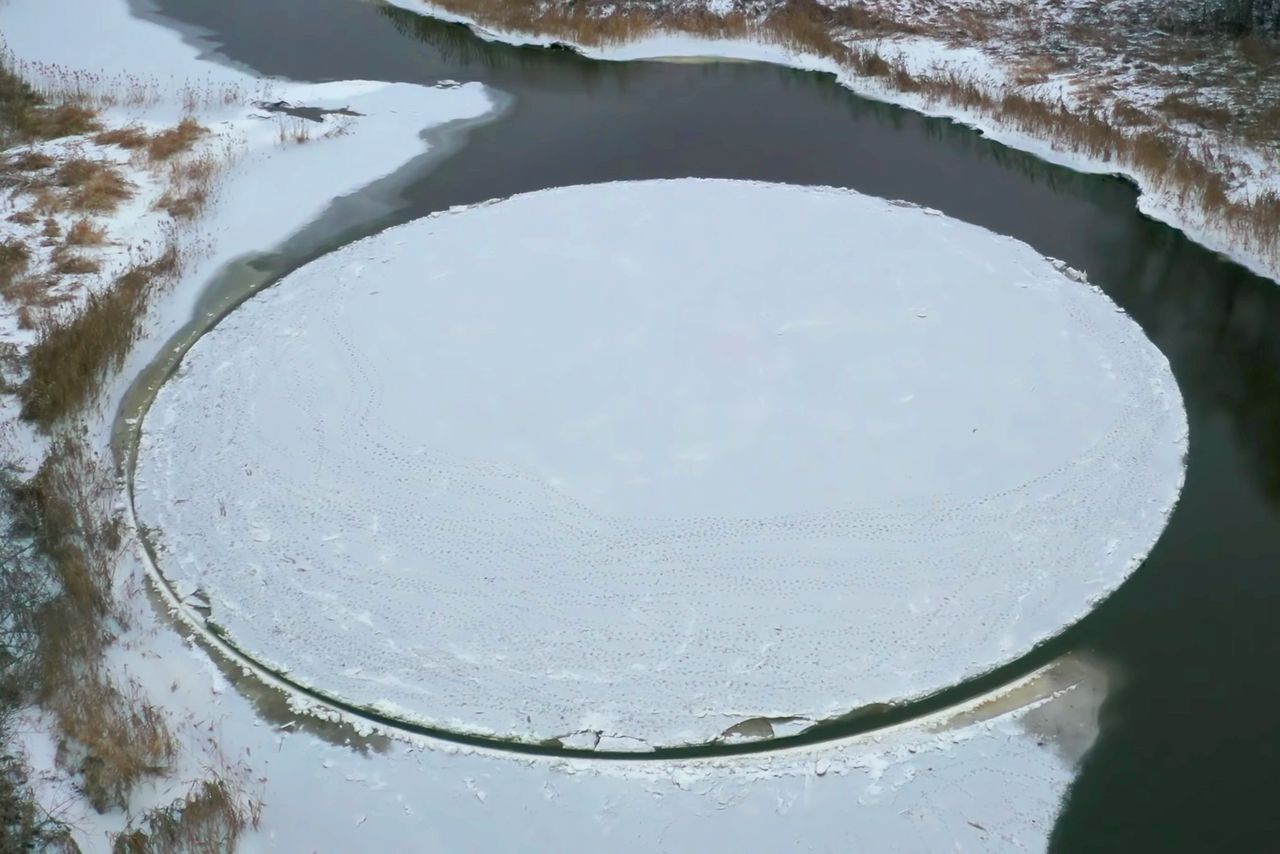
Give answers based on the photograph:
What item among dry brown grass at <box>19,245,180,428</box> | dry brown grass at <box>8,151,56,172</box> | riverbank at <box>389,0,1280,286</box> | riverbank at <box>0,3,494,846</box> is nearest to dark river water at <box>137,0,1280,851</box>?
riverbank at <box>389,0,1280,286</box>

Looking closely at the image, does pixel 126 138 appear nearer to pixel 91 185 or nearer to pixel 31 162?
pixel 31 162

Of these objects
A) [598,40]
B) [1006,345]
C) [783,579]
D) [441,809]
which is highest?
[598,40]

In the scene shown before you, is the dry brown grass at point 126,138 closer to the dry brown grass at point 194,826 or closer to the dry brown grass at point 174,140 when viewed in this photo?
the dry brown grass at point 174,140

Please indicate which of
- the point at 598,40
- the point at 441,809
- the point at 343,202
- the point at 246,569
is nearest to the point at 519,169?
the point at 343,202

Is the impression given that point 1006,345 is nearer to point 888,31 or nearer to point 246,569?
point 246,569

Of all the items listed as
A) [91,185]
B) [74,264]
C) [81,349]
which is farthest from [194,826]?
[91,185]

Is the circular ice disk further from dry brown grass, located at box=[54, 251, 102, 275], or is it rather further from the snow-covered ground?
dry brown grass, located at box=[54, 251, 102, 275]

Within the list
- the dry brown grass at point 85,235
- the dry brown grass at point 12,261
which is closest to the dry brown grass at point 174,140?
the dry brown grass at point 85,235
